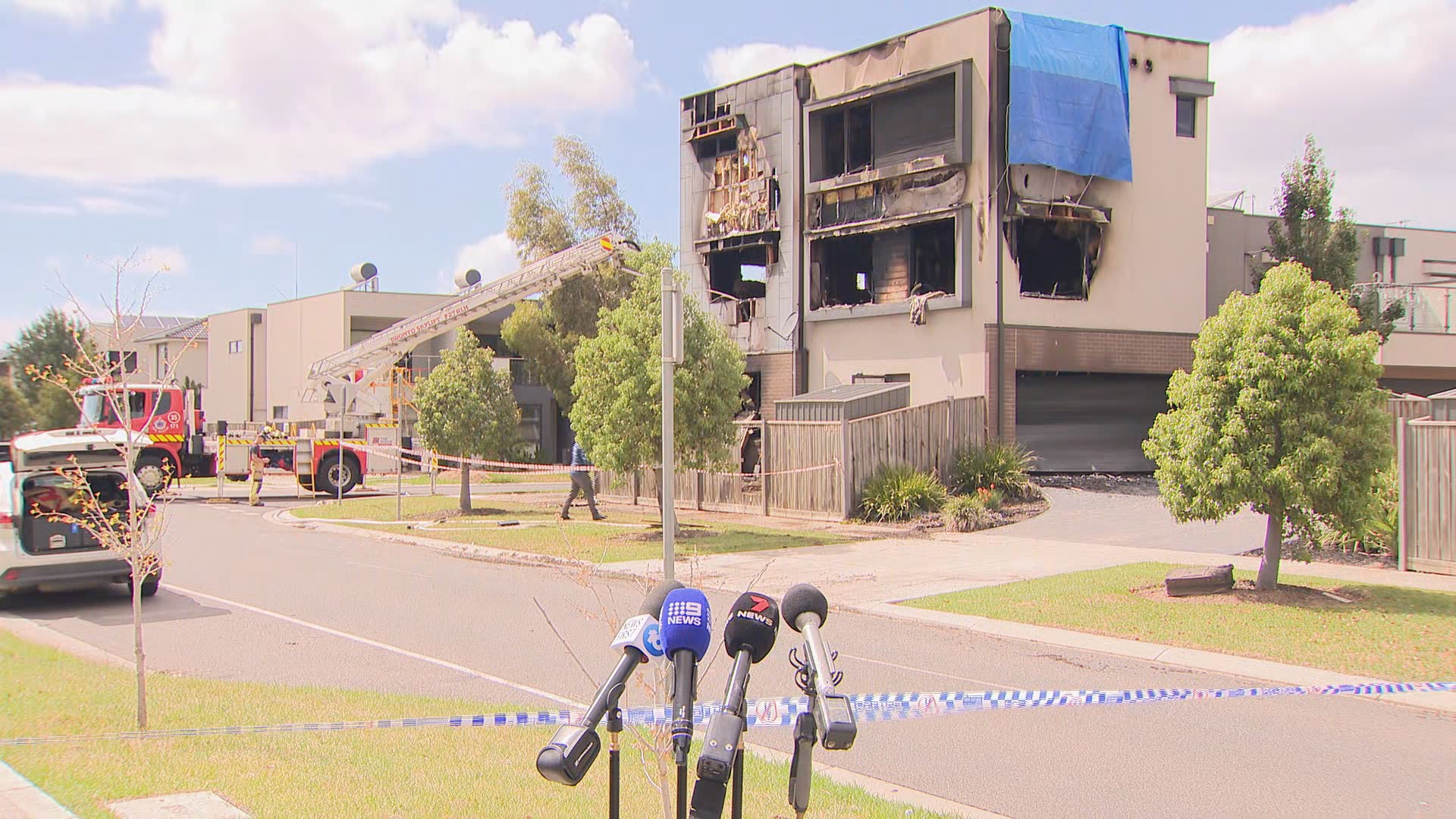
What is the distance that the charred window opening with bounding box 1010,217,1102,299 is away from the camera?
26094mm

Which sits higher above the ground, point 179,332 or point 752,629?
point 179,332

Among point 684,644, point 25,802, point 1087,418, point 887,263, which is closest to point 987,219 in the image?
point 887,263

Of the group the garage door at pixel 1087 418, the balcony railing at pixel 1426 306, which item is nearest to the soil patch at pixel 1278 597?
the garage door at pixel 1087 418

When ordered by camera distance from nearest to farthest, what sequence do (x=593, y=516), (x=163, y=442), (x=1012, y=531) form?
(x=1012, y=531), (x=593, y=516), (x=163, y=442)

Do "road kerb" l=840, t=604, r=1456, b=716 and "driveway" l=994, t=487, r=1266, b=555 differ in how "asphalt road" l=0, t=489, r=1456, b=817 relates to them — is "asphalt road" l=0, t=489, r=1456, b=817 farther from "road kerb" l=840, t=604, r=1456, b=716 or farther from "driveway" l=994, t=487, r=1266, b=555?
"driveway" l=994, t=487, r=1266, b=555

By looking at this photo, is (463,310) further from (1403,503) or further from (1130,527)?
(1403,503)

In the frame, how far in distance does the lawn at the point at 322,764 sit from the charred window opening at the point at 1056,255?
20.6 metres

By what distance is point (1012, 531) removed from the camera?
2008 centimetres

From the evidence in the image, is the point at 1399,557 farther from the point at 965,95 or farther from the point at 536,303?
the point at 536,303

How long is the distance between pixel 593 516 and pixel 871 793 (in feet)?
57.4

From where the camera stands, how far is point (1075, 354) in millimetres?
25766

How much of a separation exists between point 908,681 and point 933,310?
17.4m

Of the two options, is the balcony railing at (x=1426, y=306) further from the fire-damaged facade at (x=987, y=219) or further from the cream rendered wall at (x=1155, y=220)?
the fire-damaged facade at (x=987, y=219)

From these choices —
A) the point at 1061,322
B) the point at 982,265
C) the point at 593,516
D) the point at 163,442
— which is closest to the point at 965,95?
the point at 982,265
